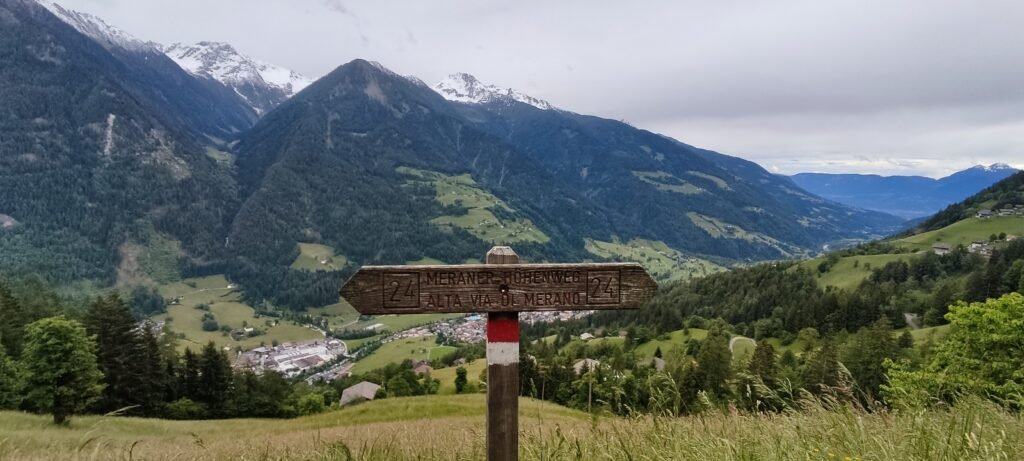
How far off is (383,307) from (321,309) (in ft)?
532

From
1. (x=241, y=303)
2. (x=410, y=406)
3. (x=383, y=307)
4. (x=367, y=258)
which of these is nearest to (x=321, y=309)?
(x=241, y=303)

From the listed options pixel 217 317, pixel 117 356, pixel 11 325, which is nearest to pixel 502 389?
pixel 117 356

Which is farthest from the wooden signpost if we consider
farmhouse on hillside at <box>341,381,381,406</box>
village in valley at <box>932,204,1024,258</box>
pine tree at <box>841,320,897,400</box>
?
village in valley at <box>932,204,1024,258</box>

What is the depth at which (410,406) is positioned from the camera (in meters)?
22.3

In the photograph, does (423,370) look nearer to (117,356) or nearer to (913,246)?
(117,356)

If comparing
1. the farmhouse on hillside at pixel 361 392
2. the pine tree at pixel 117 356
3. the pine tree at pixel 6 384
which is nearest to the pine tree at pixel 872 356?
the farmhouse on hillside at pixel 361 392

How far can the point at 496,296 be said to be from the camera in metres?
3.53

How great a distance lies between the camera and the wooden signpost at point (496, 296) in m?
3.51

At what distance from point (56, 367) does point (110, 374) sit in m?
9.66

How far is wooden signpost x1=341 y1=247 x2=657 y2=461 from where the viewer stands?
3.51m

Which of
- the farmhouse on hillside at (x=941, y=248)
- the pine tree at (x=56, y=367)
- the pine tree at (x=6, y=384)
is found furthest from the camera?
the farmhouse on hillside at (x=941, y=248)

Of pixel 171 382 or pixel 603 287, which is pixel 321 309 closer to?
pixel 171 382

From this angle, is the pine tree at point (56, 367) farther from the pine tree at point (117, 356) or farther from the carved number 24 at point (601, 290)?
the carved number 24 at point (601, 290)

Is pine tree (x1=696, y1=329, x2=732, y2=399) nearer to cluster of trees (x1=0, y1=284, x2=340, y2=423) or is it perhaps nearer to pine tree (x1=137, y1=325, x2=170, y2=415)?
cluster of trees (x1=0, y1=284, x2=340, y2=423)
